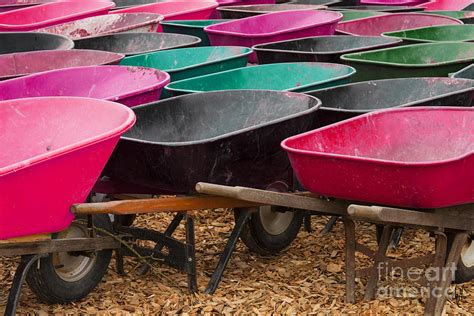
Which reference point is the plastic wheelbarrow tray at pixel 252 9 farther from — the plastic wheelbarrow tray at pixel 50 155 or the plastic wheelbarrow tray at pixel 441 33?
the plastic wheelbarrow tray at pixel 50 155

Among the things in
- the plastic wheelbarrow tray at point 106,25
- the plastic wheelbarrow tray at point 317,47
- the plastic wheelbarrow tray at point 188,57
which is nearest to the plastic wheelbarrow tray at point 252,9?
the plastic wheelbarrow tray at point 106,25

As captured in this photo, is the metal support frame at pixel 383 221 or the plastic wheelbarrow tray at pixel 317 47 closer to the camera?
the metal support frame at pixel 383 221

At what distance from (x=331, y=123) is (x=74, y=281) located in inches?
49.0

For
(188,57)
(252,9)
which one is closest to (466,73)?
(188,57)

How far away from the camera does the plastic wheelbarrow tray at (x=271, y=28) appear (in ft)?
20.6

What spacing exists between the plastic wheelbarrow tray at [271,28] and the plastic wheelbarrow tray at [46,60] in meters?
1.03

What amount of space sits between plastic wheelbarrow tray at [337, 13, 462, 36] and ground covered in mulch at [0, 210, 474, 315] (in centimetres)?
269

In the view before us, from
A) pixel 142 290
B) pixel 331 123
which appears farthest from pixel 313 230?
pixel 142 290

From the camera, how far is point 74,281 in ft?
12.9

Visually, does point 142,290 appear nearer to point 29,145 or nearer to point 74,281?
point 74,281

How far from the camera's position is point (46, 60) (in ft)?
18.4

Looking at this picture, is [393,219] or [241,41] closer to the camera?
[393,219]

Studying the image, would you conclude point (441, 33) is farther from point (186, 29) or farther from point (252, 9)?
point (252, 9)

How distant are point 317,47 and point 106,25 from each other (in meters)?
1.84
